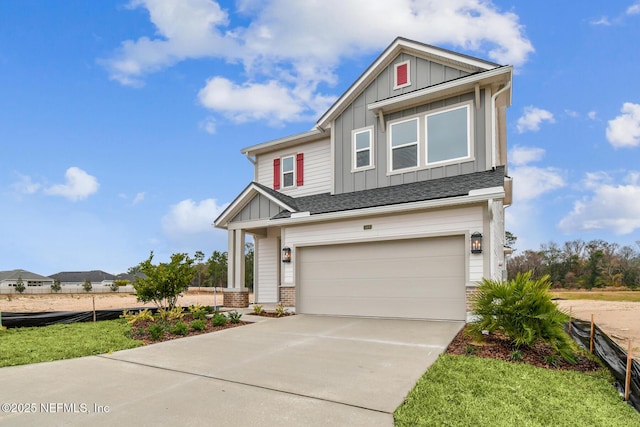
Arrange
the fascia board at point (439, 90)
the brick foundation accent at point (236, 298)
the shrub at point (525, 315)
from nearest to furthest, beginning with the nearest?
1. the shrub at point (525, 315)
2. the fascia board at point (439, 90)
3. the brick foundation accent at point (236, 298)

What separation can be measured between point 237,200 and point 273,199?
1523 mm

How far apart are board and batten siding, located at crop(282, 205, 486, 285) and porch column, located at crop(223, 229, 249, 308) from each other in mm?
2486

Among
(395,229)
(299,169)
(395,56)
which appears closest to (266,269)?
(299,169)

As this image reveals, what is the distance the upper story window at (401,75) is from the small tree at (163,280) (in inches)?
335

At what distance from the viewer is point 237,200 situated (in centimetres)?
1315

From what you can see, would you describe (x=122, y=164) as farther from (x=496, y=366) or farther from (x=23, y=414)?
(x=496, y=366)

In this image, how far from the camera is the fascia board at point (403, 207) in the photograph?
8477 millimetres

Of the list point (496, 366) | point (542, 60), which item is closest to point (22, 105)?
point (496, 366)

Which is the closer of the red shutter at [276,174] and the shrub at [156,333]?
the shrub at [156,333]

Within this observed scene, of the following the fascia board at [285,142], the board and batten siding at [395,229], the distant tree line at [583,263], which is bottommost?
the distant tree line at [583,263]

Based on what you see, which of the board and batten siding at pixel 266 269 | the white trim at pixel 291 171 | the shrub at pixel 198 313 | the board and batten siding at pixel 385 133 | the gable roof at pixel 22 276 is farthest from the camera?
the gable roof at pixel 22 276

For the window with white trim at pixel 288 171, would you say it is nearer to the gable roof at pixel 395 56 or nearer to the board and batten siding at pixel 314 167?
the board and batten siding at pixel 314 167

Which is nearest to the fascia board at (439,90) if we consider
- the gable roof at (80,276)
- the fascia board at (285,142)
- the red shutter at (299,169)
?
the fascia board at (285,142)

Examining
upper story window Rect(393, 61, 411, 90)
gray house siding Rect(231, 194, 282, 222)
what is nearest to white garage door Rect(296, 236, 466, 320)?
gray house siding Rect(231, 194, 282, 222)
